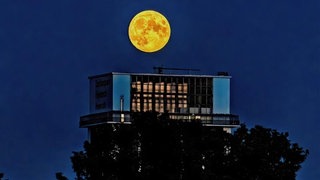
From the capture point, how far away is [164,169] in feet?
405

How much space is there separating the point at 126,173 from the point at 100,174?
224cm

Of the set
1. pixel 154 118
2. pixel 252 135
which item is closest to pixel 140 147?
pixel 154 118

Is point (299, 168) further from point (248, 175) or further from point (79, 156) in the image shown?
point (79, 156)

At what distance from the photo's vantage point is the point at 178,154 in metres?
124

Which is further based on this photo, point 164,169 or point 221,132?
point 221,132

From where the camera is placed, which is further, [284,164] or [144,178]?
[284,164]

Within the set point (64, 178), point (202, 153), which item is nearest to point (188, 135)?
point (202, 153)

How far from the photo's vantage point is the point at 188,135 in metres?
128

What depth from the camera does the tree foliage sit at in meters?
123

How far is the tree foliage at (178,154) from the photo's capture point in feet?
404

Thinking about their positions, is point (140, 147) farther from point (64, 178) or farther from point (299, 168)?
point (299, 168)

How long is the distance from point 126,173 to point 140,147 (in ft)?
11.6

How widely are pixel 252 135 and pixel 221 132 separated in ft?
9.84

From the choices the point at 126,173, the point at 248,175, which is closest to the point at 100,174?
the point at 126,173
